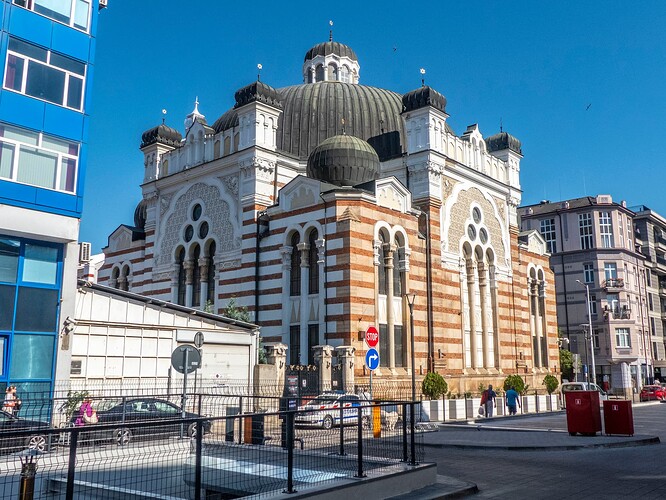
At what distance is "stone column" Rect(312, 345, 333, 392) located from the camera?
27.0 meters

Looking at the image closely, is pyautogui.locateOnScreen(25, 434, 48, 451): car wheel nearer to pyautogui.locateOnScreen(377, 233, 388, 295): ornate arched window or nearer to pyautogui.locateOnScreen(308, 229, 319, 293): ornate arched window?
pyautogui.locateOnScreen(308, 229, 319, 293): ornate arched window

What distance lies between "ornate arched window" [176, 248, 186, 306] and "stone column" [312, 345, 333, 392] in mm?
13501

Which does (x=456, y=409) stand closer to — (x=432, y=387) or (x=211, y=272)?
(x=432, y=387)

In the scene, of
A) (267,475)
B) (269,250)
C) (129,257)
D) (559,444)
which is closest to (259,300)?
(269,250)

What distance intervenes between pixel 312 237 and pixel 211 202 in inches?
321

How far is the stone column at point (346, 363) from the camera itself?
27.4 m

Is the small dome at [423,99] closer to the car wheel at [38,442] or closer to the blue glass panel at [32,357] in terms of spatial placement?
the blue glass panel at [32,357]

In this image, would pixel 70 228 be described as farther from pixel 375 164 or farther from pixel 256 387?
pixel 375 164

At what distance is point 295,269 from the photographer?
32.6 m

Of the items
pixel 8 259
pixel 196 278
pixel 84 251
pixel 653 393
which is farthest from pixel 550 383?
pixel 8 259

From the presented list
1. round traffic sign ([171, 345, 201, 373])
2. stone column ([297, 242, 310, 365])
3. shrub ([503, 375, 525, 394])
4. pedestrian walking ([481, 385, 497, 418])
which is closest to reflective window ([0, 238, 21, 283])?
round traffic sign ([171, 345, 201, 373])

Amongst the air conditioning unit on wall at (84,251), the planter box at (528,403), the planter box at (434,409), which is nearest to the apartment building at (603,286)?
the planter box at (528,403)

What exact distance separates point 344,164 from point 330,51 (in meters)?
19.0

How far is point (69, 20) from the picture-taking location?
66.5 ft
